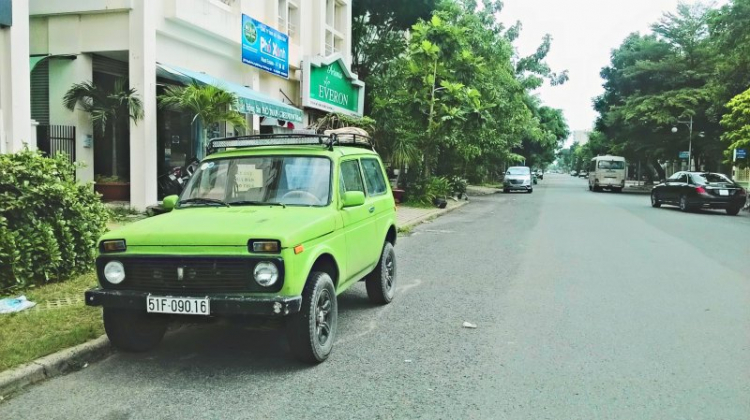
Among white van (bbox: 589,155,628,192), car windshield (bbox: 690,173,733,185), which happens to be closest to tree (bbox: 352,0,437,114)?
car windshield (bbox: 690,173,733,185)

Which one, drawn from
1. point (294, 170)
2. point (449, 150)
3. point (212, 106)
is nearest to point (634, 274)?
point (294, 170)

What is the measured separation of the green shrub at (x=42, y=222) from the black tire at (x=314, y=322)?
3.92m

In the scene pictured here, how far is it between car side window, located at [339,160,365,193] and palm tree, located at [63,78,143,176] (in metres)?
9.31

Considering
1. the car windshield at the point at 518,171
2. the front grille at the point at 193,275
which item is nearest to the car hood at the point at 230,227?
the front grille at the point at 193,275

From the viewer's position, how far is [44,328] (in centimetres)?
561

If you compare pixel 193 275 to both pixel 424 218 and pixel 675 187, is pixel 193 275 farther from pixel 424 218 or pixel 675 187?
pixel 675 187

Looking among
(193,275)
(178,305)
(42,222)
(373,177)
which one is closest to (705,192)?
(373,177)

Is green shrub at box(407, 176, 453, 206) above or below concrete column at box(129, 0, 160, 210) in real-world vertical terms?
below

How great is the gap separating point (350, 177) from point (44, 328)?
10.1ft

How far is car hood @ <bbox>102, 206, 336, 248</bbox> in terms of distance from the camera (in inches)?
180

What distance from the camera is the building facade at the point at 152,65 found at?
47.3 feet

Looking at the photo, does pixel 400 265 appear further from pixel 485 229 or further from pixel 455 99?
→ pixel 455 99

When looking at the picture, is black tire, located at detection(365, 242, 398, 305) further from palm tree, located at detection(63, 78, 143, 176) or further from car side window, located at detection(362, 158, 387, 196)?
palm tree, located at detection(63, 78, 143, 176)

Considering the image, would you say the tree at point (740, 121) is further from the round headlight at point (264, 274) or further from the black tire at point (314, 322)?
the round headlight at point (264, 274)
